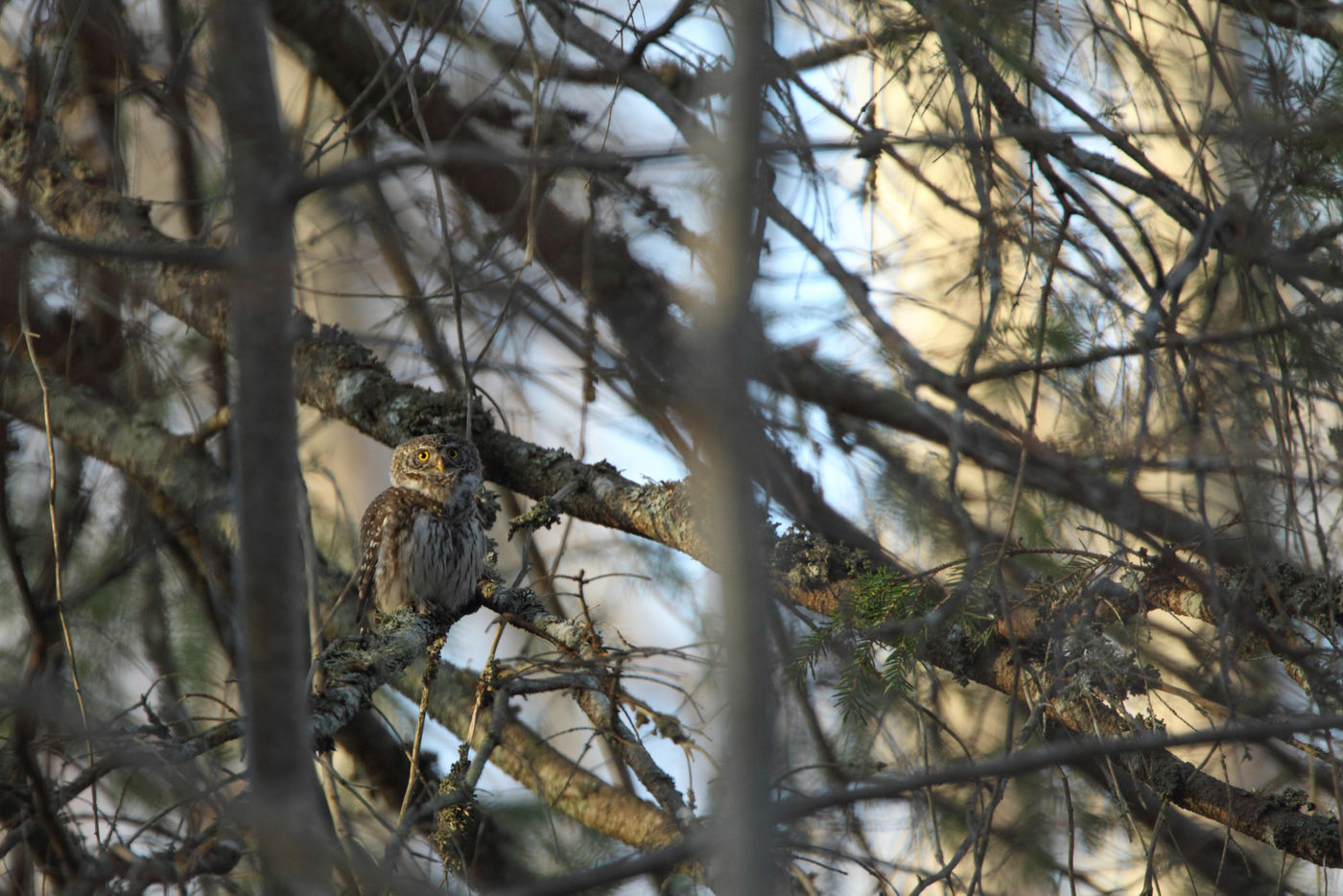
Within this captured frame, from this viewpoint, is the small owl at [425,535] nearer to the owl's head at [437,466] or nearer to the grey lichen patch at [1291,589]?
the owl's head at [437,466]

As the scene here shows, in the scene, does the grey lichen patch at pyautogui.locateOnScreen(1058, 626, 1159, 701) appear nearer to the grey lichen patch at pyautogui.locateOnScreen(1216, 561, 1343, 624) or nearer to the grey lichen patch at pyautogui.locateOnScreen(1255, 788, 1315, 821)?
the grey lichen patch at pyautogui.locateOnScreen(1216, 561, 1343, 624)

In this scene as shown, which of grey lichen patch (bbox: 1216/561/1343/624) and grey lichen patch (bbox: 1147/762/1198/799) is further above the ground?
grey lichen patch (bbox: 1216/561/1343/624)

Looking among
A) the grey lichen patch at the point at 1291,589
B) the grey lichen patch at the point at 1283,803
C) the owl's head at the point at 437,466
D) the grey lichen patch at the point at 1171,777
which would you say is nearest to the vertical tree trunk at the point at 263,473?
the grey lichen patch at the point at 1291,589

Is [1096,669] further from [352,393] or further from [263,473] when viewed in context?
[352,393]

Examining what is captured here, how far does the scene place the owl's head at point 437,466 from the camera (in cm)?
346

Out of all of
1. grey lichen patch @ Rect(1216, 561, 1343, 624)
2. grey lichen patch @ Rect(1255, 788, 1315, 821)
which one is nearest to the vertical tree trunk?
grey lichen patch @ Rect(1216, 561, 1343, 624)

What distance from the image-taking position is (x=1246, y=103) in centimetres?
217

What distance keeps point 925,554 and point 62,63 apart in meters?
2.28

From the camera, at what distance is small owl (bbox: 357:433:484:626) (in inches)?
143

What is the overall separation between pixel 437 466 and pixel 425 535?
25 centimetres

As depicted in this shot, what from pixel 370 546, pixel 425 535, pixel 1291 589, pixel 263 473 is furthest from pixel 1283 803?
pixel 370 546

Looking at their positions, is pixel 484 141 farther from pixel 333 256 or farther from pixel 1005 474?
pixel 1005 474

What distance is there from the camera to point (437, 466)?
3.73 metres

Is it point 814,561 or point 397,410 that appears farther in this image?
point 397,410
